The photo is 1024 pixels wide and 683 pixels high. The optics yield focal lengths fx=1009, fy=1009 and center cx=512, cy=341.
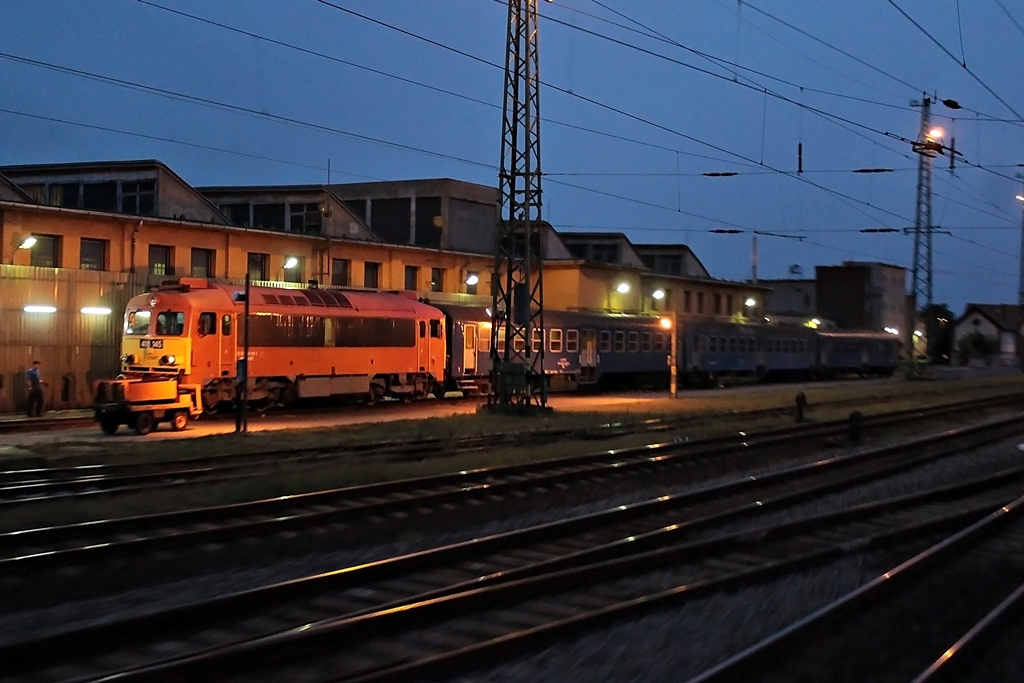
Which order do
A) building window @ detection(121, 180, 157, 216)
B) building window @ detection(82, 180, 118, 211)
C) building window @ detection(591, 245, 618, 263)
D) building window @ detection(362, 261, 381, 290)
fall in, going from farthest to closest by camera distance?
building window @ detection(591, 245, 618, 263), building window @ detection(362, 261, 381, 290), building window @ detection(82, 180, 118, 211), building window @ detection(121, 180, 157, 216)

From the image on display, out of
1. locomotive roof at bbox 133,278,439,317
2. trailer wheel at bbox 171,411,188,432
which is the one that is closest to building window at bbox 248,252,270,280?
locomotive roof at bbox 133,278,439,317

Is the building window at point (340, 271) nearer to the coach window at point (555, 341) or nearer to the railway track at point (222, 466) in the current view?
the coach window at point (555, 341)

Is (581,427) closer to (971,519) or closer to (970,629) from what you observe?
(971,519)

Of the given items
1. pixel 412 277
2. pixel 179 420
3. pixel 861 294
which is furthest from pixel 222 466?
pixel 861 294

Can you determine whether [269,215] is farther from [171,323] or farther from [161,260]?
[171,323]

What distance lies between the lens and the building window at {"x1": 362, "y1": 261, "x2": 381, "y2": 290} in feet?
136

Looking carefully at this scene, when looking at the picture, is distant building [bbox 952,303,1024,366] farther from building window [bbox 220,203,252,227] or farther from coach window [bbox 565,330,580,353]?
building window [bbox 220,203,252,227]

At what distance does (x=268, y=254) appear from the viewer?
3678 cm

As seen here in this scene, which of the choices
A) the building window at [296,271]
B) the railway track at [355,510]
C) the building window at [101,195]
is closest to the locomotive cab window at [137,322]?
the building window at [296,271]

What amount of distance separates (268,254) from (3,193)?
28.8 ft

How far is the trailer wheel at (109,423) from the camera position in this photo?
2250cm

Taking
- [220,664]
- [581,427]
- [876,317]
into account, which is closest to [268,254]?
[581,427]

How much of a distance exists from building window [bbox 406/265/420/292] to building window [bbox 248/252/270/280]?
818cm

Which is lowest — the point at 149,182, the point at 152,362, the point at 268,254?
the point at 152,362
